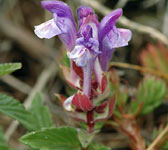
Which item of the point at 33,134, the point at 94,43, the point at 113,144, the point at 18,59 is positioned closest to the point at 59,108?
the point at 113,144

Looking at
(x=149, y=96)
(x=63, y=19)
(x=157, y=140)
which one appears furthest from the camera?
(x=149, y=96)

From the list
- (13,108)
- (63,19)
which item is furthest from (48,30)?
(13,108)

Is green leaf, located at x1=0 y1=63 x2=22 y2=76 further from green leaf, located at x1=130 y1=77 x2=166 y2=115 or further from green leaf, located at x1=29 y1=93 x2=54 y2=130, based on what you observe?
green leaf, located at x1=130 y1=77 x2=166 y2=115

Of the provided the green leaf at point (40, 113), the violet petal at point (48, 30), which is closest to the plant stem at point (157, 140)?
the green leaf at point (40, 113)

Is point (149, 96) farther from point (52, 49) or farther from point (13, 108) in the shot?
point (52, 49)

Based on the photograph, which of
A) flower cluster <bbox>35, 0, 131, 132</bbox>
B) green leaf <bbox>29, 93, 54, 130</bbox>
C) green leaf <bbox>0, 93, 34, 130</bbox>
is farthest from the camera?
green leaf <bbox>29, 93, 54, 130</bbox>

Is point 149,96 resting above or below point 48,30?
below

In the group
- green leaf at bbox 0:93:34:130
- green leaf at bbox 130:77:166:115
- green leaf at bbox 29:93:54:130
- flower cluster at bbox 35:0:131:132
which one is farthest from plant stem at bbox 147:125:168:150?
green leaf at bbox 0:93:34:130
